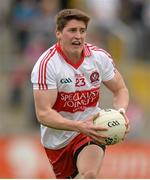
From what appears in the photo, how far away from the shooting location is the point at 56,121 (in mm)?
9102

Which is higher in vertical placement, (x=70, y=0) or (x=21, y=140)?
(x=70, y=0)

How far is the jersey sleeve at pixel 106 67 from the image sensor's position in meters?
9.52

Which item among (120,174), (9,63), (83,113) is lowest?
(120,174)

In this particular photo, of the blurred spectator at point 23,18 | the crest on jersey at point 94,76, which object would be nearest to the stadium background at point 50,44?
the blurred spectator at point 23,18

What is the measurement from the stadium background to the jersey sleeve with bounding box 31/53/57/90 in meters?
6.34

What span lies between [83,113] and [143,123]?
276 inches

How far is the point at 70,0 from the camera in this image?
17703mm

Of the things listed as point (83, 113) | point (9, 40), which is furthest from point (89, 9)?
point (83, 113)

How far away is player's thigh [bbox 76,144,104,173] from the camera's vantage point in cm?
938

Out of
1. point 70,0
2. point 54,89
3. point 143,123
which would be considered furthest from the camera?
point 70,0

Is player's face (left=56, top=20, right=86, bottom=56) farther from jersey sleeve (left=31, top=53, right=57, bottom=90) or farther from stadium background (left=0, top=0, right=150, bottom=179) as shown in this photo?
stadium background (left=0, top=0, right=150, bottom=179)

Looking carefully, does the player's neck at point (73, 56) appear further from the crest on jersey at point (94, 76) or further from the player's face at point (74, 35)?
the crest on jersey at point (94, 76)

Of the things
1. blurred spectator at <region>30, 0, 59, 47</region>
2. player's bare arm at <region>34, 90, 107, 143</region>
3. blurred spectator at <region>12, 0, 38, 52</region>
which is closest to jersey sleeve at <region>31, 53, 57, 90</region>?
player's bare arm at <region>34, 90, 107, 143</region>

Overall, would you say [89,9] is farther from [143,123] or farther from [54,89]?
[54,89]
